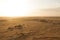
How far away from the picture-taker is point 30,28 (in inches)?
31.5

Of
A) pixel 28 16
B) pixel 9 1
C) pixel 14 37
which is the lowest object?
pixel 14 37

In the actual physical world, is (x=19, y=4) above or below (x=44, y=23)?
above

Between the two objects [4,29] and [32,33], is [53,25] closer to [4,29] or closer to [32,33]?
[32,33]

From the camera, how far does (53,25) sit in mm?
809

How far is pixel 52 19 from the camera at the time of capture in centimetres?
85

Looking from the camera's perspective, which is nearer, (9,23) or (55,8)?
(9,23)

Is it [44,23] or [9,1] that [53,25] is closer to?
[44,23]

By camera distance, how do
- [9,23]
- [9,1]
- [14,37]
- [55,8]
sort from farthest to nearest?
[9,1] < [55,8] < [9,23] < [14,37]

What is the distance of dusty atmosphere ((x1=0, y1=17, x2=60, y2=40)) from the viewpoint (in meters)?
0.74

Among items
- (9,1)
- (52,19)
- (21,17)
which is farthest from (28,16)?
(9,1)

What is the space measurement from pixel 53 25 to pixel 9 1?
44 cm

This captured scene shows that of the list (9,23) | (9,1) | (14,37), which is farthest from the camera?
(9,1)

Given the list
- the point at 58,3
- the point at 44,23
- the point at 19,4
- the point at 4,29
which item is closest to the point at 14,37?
the point at 4,29

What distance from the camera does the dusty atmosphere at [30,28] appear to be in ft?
2.44
